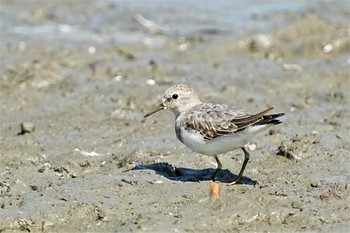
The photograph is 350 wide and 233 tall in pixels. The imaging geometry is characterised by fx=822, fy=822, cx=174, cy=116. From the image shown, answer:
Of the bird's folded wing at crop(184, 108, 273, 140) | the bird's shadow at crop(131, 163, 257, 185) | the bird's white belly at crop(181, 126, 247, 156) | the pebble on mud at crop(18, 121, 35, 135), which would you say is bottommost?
the pebble on mud at crop(18, 121, 35, 135)

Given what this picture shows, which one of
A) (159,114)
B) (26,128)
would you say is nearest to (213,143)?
(159,114)

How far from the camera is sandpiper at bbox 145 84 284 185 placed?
294 inches

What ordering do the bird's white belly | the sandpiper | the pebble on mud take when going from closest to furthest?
1. the sandpiper
2. the bird's white belly
3. the pebble on mud

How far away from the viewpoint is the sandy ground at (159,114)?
23.0 feet

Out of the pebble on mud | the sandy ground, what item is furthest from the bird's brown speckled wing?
the pebble on mud

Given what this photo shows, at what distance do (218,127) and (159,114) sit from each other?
304 centimetres

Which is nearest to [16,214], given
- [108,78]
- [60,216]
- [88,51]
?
[60,216]

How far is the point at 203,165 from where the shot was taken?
8.53m

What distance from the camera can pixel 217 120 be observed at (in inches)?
304

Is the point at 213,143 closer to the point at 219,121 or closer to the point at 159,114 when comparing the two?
the point at 219,121

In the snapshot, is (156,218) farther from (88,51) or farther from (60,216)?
(88,51)

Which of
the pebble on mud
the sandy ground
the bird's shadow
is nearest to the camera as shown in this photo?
the sandy ground

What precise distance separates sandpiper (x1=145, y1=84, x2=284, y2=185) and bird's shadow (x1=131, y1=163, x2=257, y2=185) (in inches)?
7.7

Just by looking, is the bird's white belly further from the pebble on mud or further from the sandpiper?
the pebble on mud
